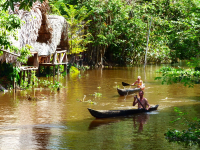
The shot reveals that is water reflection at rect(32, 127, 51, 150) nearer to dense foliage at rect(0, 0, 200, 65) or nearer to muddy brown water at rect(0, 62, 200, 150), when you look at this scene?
muddy brown water at rect(0, 62, 200, 150)

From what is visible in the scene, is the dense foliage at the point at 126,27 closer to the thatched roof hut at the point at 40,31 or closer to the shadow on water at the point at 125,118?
the thatched roof hut at the point at 40,31

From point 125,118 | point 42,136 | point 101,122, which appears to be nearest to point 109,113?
point 101,122

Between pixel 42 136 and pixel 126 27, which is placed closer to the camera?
pixel 42 136

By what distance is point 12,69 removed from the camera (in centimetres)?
1552

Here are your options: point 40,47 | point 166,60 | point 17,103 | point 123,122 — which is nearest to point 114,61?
point 166,60

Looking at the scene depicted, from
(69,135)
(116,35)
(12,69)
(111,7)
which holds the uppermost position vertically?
(111,7)

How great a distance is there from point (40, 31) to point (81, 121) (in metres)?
11.9

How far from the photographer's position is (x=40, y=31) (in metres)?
20.7

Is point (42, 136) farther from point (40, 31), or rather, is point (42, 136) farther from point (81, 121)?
point (40, 31)

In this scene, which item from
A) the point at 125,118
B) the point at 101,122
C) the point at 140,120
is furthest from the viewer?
the point at 125,118

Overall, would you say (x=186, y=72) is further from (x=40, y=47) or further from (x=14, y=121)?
(x=40, y=47)

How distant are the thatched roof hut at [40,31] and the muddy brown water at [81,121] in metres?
2.94

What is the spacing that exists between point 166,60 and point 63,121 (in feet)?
97.3

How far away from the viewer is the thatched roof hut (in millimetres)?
16562
